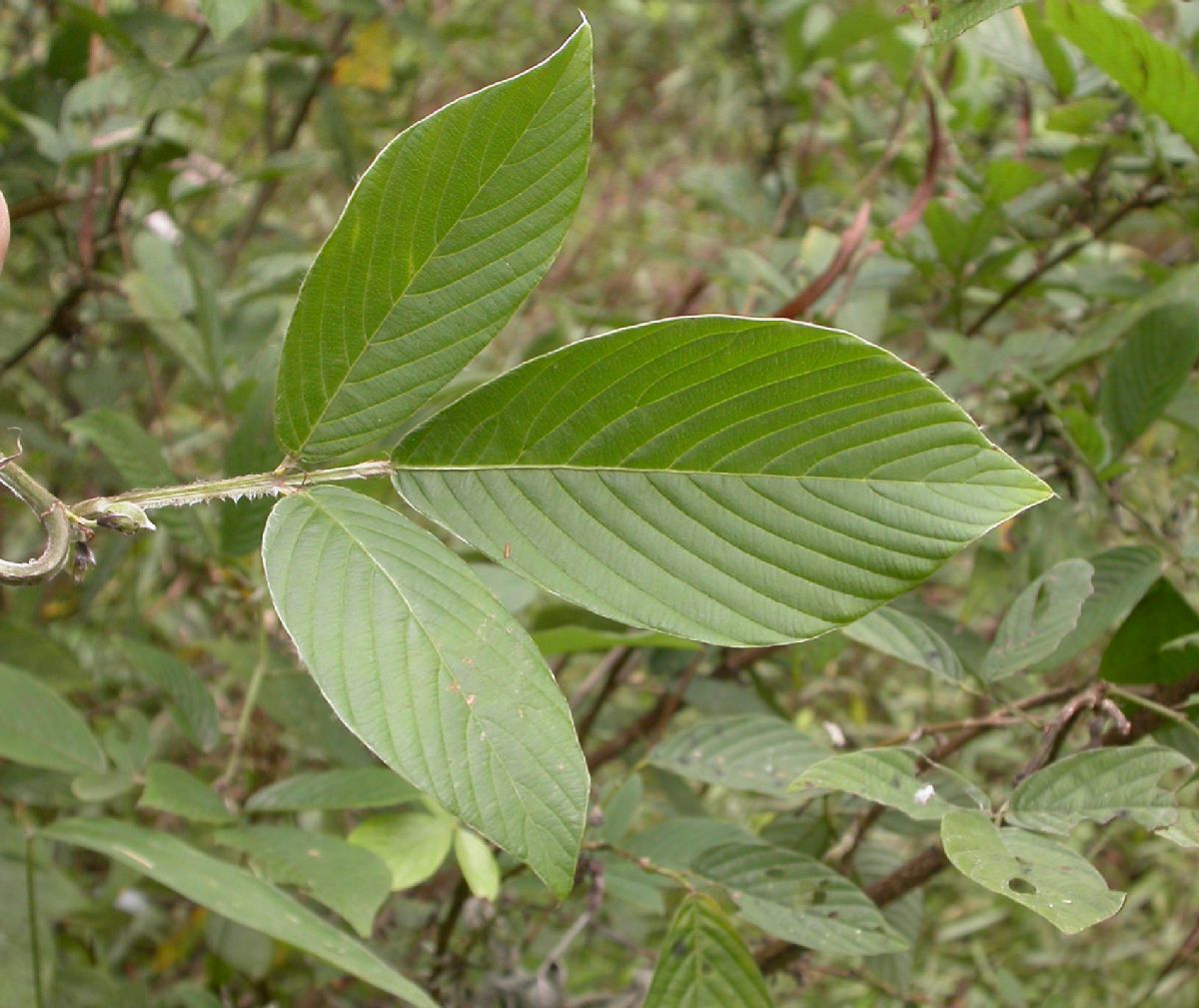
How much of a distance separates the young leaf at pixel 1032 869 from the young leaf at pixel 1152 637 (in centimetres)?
25

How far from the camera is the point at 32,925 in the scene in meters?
0.87

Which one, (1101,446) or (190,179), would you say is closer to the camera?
(1101,446)

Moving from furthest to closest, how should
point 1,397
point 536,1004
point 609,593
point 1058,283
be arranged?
point 1,397
point 1058,283
point 536,1004
point 609,593

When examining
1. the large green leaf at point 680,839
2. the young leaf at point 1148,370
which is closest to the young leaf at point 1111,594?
the young leaf at point 1148,370

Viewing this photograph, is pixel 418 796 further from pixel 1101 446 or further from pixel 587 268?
pixel 587 268

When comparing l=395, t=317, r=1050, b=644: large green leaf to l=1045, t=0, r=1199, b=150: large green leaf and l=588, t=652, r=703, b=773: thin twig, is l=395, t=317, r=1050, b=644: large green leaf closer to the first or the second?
l=1045, t=0, r=1199, b=150: large green leaf

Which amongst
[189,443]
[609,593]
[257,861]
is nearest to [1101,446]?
[609,593]

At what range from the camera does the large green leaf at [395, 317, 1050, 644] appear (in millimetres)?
554

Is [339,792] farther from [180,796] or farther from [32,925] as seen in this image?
[32,925]

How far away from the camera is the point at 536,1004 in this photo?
917 mm

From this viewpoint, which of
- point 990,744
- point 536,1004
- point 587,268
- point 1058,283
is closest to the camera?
point 536,1004

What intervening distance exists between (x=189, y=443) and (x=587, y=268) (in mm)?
1611

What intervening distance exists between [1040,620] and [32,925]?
29.5 inches

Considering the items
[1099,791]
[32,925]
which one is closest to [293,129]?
[32,925]
